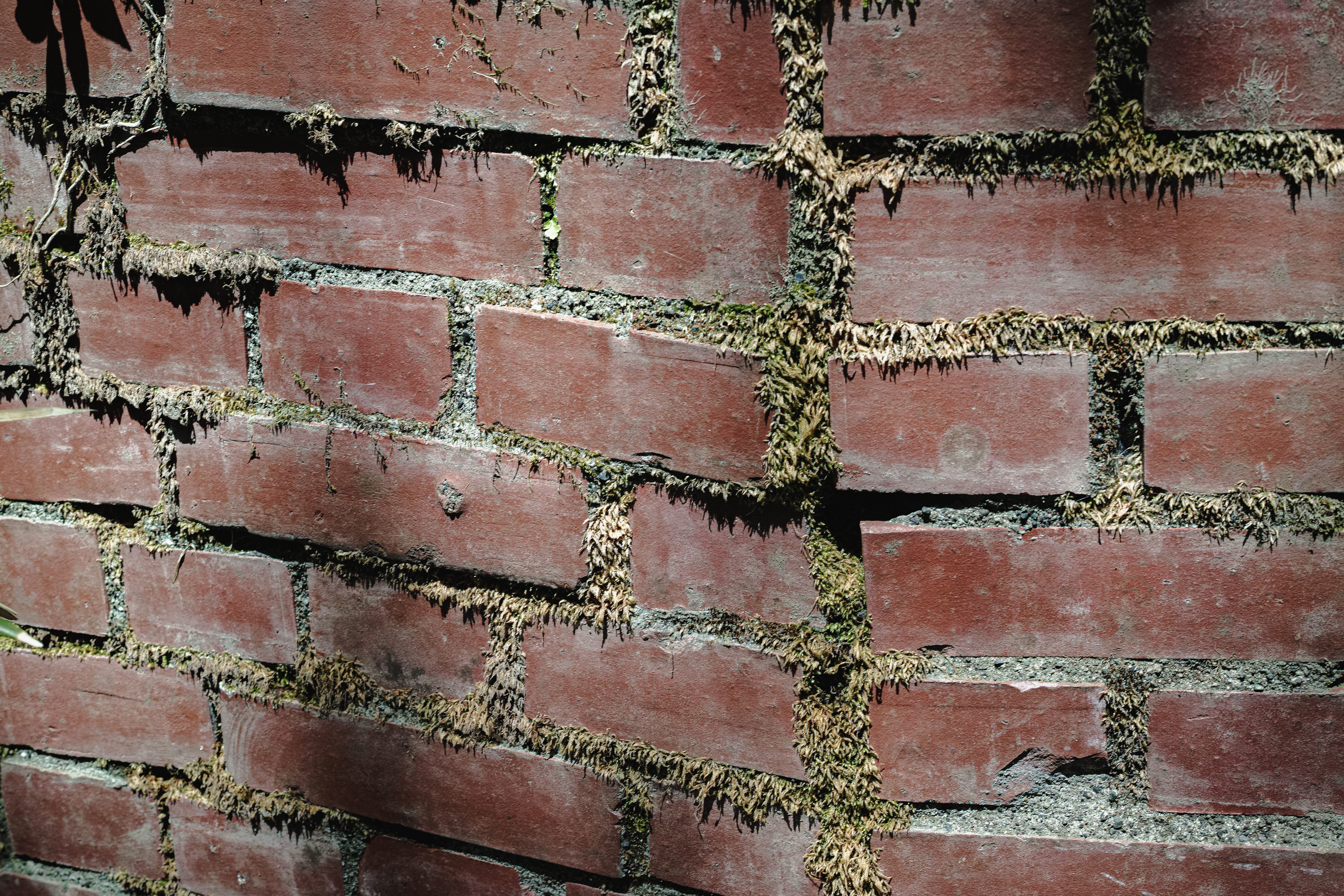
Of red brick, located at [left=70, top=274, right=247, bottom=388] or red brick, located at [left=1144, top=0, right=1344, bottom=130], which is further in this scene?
red brick, located at [left=70, top=274, right=247, bottom=388]

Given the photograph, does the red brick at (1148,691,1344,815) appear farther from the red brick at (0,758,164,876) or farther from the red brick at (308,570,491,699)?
the red brick at (0,758,164,876)

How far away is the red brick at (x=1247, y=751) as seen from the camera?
0.59 metres

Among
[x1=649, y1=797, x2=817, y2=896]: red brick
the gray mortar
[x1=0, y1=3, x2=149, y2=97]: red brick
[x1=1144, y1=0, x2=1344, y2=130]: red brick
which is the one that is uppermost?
[x1=0, y1=3, x2=149, y2=97]: red brick

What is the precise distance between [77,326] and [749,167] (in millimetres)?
A: 563

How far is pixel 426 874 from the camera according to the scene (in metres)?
0.75

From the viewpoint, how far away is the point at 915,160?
57 centimetres

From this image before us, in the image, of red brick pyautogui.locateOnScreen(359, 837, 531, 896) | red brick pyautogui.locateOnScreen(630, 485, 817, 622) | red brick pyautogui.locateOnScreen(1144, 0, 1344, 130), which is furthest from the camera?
red brick pyautogui.locateOnScreen(359, 837, 531, 896)

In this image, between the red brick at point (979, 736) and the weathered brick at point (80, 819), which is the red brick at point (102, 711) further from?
the red brick at point (979, 736)

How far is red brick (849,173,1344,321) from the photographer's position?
0.54 meters

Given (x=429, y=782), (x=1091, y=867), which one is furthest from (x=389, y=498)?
(x=1091, y=867)

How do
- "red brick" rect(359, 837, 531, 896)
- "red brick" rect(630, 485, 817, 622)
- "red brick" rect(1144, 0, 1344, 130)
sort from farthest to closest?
"red brick" rect(359, 837, 531, 896), "red brick" rect(630, 485, 817, 622), "red brick" rect(1144, 0, 1344, 130)

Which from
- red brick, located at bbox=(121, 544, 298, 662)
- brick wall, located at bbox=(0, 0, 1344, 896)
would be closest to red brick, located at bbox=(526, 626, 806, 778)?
brick wall, located at bbox=(0, 0, 1344, 896)

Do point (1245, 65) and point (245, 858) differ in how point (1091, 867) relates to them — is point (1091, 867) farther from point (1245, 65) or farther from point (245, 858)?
point (245, 858)

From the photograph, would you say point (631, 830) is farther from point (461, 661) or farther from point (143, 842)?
point (143, 842)
